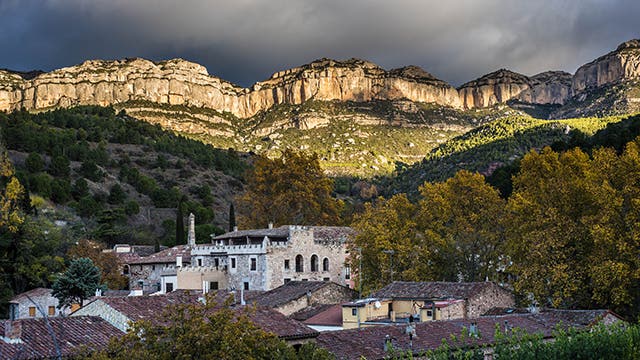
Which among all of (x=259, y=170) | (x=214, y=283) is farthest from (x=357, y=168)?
(x=214, y=283)

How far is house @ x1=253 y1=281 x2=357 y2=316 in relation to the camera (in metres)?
44.0

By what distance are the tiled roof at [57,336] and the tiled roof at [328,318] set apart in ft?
47.4

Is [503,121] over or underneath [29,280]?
over

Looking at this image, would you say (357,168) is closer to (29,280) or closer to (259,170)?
(259,170)

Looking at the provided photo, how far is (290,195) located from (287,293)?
2478 cm

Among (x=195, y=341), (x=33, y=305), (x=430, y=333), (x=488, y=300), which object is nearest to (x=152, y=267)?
(x=33, y=305)

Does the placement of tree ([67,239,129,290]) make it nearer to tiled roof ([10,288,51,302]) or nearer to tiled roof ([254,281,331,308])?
tiled roof ([10,288,51,302])

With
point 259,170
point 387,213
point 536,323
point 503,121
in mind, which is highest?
point 503,121

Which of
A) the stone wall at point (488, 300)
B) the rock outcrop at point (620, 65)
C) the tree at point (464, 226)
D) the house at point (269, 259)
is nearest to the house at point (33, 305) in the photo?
the house at point (269, 259)

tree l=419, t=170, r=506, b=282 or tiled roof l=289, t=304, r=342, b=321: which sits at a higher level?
tree l=419, t=170, r=506, b=282

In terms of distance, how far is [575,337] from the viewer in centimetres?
2234

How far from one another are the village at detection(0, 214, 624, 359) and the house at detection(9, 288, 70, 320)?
0.09 m

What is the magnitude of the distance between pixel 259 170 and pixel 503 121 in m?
83.6

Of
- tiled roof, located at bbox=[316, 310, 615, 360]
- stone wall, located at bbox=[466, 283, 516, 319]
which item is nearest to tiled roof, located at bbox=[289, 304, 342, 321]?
stone wall, located at bbox=[466, 283, 516, 319]
